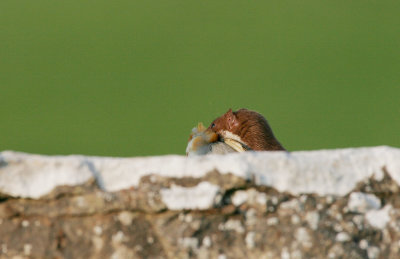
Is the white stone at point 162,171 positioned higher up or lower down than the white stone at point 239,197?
higher up

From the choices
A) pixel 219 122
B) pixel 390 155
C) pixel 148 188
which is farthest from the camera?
pixel 219 122

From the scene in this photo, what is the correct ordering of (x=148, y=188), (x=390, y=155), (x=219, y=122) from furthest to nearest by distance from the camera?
(x=219, y=122), (x=390, y=155), (x=148, y=188)

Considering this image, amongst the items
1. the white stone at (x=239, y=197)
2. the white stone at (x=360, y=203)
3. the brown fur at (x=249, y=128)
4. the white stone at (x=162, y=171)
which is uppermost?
the brown fur at (x=249, y=128)

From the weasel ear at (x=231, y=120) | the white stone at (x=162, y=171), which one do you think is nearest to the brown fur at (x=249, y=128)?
the weasel ear at (x=231, y=120)

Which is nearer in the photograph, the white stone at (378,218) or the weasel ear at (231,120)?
the white stone at (378,218)

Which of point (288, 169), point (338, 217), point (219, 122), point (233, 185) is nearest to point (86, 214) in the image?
point (233, 185)

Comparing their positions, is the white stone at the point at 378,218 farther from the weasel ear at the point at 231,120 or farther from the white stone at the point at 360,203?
the weasel ear at the point at 231,120

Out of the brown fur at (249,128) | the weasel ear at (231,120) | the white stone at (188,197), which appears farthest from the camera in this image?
the weasel ear at (231,120)

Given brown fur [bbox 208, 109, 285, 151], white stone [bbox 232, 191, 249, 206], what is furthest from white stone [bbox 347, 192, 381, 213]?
brown fur [bbox 208, 109, 285, 151]

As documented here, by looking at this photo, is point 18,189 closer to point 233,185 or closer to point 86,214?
point 86,214
